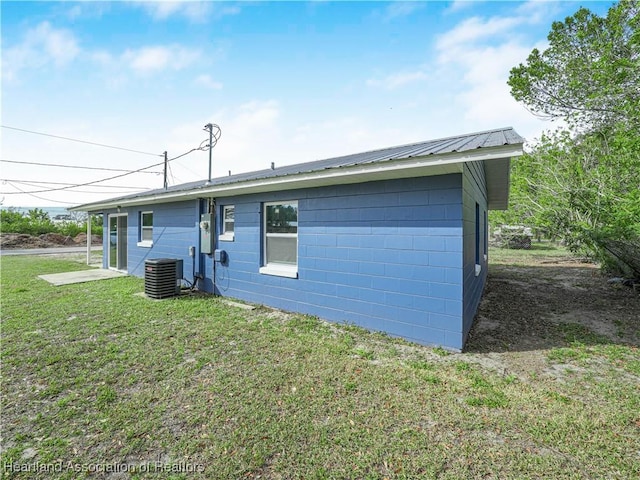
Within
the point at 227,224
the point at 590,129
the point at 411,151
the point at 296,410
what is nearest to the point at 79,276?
the point at 227,224

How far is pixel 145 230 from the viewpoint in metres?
9.37

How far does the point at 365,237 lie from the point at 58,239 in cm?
2921

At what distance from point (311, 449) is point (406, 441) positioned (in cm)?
69

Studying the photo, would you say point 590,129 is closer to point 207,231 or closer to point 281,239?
point 281,239

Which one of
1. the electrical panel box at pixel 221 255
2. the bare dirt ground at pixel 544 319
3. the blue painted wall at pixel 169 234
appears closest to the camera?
the bare dirt ground at pixel 544 319

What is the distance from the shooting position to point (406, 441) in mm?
2133

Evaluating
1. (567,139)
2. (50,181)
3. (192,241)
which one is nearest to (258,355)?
(192,241)

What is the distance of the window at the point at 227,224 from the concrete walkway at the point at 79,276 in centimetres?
498

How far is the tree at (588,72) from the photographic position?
6.43 metres

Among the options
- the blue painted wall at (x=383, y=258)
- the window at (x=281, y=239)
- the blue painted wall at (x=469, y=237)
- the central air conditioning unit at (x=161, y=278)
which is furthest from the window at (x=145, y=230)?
the blue painted wall at (x=469, y=237)

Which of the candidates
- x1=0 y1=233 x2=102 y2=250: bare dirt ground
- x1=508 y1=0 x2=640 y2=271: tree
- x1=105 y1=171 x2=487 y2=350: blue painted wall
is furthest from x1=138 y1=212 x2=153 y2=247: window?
x1=0 y1=233 x2=102 y2=250: bare dirt ground

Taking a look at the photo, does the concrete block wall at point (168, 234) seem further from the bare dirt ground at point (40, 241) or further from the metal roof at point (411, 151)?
the bare dirt ground at point (40, 241)

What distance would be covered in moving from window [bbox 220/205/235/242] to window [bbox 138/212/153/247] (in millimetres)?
3657

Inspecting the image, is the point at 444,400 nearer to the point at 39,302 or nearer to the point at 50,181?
the point at 39,302
